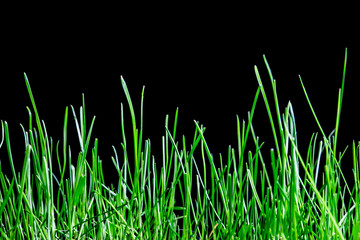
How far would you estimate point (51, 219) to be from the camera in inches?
22.1

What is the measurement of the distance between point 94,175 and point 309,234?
0.27m

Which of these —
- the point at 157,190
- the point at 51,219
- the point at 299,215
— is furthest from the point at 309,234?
the point at 51,219

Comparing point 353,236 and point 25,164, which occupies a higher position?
point 25,164

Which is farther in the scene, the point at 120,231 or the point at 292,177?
the point at 120,231

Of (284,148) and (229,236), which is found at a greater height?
(284,148)

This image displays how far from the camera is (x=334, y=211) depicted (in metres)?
0.55

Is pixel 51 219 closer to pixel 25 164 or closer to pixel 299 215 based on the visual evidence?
pixel 25 164

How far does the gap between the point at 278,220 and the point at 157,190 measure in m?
0.16

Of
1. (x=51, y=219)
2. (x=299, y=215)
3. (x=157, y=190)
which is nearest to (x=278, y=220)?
(x=299, y=215)

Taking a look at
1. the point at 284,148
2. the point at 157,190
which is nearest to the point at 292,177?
the point at 284,148

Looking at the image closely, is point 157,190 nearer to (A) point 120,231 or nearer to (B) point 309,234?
(A) point 120,231

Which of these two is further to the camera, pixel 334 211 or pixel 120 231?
pixel 120 231

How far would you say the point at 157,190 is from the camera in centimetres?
62

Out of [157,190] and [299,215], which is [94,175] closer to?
[157,190]
